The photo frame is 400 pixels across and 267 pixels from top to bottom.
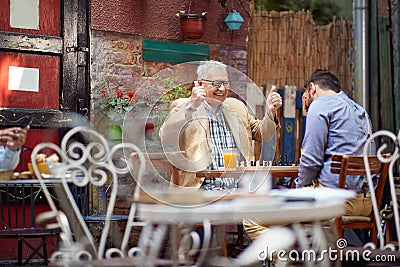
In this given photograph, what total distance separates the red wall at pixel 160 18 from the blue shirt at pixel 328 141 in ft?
7.87

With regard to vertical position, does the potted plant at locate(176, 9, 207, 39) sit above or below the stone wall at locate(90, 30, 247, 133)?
above

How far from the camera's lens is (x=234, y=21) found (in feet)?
23.1

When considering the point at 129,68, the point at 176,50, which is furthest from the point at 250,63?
the point at 129,68

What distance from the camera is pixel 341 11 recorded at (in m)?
11.4

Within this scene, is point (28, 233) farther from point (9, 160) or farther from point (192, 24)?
point (192, 24)

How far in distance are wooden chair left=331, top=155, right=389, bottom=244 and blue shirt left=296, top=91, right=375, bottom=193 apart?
182 millimetres

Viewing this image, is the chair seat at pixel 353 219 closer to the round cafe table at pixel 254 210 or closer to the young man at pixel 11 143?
the round cafe table at pixel 254 210

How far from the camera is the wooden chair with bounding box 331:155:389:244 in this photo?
4.29 metres

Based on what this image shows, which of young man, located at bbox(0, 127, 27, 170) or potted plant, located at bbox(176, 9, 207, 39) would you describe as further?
potted plant, located at bbox(176, 9, 207, 39)

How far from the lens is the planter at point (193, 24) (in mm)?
6773

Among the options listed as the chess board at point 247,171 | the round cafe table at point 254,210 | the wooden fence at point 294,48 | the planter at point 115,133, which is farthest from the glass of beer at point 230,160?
the wooden fence at point 294,48

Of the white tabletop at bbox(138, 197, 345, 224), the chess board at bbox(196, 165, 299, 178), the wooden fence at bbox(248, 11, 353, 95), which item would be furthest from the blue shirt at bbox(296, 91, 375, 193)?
the wooden fence at bbox(248, 11, 353, 95)

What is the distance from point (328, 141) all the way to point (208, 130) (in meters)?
1.24

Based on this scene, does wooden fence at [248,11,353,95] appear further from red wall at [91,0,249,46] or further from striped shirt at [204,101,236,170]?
striped shirt at [204,101,236,170]
